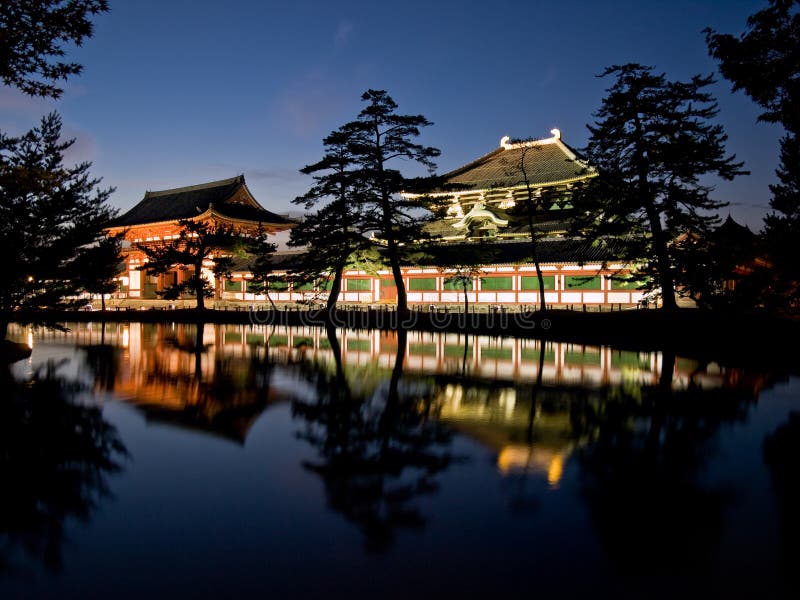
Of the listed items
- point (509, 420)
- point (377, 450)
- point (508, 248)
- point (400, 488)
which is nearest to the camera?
point (400, 488)

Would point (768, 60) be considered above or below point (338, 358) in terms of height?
Result: above

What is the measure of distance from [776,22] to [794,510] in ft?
50.2

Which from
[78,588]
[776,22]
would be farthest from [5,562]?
[776,22]

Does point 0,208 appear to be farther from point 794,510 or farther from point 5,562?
point 794,510

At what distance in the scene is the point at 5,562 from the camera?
449 centimetres

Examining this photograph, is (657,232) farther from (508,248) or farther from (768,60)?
(508,248)

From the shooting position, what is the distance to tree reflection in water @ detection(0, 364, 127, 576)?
486 cm

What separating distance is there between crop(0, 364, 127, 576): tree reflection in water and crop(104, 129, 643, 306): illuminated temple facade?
70.5 feet

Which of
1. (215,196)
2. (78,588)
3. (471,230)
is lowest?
(78,588)

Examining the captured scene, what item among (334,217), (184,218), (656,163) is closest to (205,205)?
(184,218)

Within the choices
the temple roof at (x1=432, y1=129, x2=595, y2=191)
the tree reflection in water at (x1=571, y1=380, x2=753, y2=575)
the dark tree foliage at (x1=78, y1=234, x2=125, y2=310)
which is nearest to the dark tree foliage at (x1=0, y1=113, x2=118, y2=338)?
the dark tree foliage at (x1=78, y1=234, x2=125, y2=310)

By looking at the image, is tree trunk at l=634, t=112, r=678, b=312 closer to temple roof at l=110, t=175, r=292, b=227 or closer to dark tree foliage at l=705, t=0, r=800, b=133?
dark tree foliage at l=705, t=0, r=800, b=133

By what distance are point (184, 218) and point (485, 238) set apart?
27.0 meters

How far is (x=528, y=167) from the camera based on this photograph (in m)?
42.6
